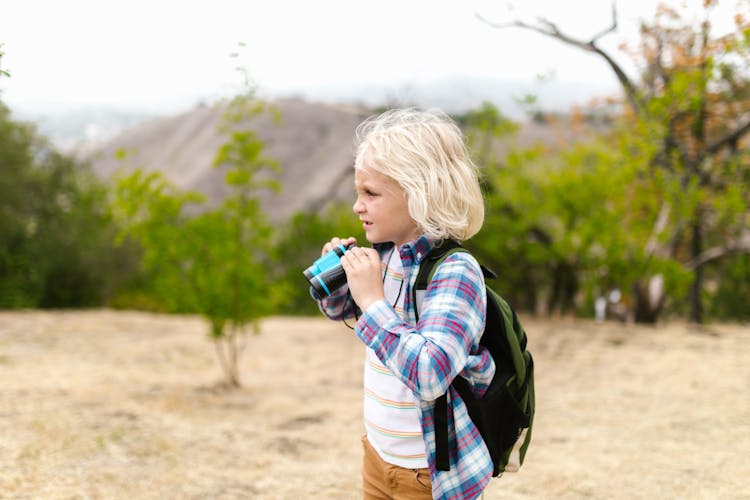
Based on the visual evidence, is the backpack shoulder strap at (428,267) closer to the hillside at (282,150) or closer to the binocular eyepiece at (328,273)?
the binocular eyepiece at (328,273)

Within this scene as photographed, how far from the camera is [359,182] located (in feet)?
5.77

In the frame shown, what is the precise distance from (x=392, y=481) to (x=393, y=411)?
0.63ft

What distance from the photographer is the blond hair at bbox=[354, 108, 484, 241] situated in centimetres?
167

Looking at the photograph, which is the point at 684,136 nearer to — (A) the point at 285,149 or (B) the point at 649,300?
(B) the point at 649,300

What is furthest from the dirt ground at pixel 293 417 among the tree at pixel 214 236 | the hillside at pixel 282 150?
the hillside at pixel 282 150

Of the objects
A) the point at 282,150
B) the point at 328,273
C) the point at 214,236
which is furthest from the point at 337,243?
the point at 282,150

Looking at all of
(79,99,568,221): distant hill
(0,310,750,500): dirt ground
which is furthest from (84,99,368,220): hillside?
(0,310,750,500): dirt ground

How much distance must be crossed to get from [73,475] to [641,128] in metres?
8.00

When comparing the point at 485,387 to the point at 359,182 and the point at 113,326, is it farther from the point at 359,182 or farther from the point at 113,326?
the point at 113,326

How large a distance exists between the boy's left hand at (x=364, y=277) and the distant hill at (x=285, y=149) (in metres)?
22.0

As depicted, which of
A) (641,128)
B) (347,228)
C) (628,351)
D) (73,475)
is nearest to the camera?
(73,475)

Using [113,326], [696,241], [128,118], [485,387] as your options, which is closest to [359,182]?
[485,387]

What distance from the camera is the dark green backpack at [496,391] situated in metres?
1.65

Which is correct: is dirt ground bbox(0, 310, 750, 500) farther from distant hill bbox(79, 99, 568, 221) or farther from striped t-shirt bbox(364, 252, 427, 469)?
distant hill bbox(79, 99, 568, 221)
